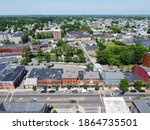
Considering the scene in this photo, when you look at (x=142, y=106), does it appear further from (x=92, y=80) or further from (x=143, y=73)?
(x=143, y=73)

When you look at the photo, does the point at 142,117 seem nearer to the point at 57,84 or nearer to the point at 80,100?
the point at 80,100

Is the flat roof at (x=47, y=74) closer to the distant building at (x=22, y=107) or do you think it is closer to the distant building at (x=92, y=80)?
the distant building at (x=92, y=80)

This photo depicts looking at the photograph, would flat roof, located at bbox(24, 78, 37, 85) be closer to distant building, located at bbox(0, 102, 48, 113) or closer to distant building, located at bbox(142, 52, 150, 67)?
distant building, located at bbox(0, 102, 48, 113)

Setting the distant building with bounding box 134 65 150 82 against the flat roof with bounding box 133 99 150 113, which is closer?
the flat roof with bounding box 133 99 150 113

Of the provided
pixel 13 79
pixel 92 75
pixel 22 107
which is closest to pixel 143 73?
pixel 92 75

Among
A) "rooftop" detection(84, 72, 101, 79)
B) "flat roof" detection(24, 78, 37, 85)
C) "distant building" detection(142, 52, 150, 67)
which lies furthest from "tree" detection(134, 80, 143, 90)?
"flat roof" detection(24, 78, 37, 85)

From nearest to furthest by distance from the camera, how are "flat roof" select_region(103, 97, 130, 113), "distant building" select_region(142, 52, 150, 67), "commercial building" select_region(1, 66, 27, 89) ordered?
1. "flat roof" select_region(103, 97, 130, 113)
2. "commercial building" select_region(1, 66, 27, 89)
3. "distant building" select_region(142, 52, 150, 67)

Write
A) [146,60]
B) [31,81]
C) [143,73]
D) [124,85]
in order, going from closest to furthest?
[124,85] → [31,81] → [143,73] → [146,60]

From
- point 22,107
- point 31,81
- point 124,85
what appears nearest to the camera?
point 22,107

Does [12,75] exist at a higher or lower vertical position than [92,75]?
lower

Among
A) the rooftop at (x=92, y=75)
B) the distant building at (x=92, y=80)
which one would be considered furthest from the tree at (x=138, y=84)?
the rooftop at (x=92, y=75)
